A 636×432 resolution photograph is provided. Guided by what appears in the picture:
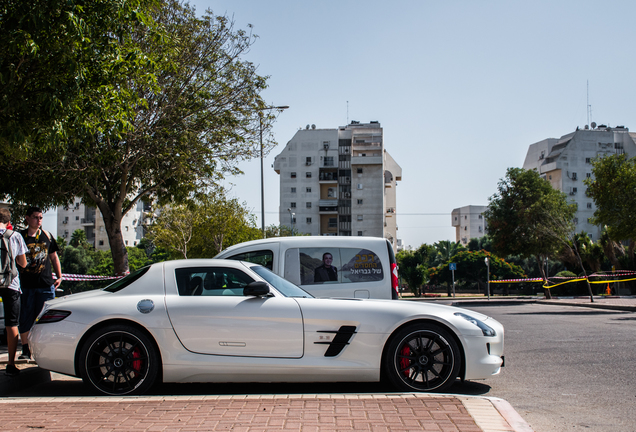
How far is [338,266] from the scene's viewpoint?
28.2 ft

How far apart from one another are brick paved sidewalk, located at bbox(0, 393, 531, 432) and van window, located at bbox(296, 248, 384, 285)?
386 cm

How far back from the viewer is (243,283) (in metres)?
5.72

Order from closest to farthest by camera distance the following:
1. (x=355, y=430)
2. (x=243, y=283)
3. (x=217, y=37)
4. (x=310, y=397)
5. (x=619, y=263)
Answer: (x=355, y=430)
(x=310, y=397)
(x=243, y=283)
(x=217, y=37)
(x=619, y=263)

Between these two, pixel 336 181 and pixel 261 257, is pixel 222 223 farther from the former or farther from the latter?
pixel 336 181

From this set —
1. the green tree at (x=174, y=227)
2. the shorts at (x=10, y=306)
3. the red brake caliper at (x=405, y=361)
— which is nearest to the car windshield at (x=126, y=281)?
the shorts at (x=10, y=306)

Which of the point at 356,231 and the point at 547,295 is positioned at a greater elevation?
the point at 356,231

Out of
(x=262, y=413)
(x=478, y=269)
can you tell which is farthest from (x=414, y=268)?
(x=262, y=413)

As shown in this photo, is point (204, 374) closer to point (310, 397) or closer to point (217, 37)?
point (310, 397)

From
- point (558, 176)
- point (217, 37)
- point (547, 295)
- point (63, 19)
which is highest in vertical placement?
point (558, 176)

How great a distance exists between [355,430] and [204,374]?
2.03 meters

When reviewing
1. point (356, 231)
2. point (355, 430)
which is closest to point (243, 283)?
point (355, 430)

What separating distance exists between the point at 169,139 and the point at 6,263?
9068mm

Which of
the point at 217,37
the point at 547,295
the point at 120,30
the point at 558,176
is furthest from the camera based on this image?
the point at 558,176

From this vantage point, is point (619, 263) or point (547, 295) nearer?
point (547, 295)
